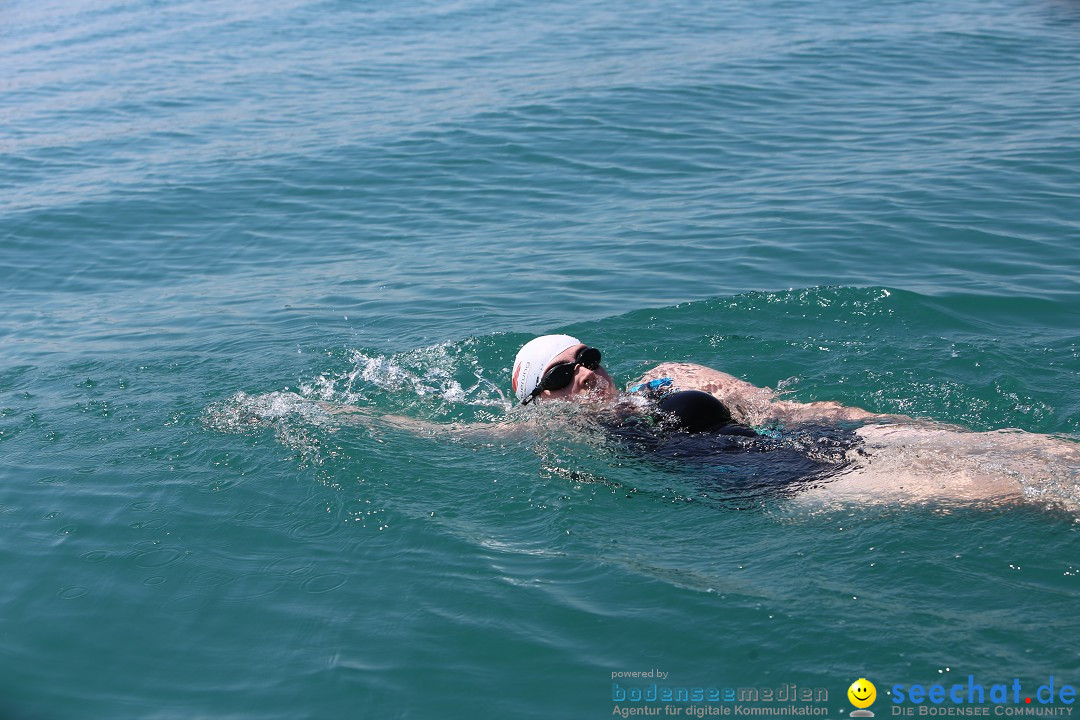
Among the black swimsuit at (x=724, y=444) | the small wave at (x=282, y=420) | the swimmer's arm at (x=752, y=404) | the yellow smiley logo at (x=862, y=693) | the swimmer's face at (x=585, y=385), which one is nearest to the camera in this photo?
the yellow smiley logo at (x=862, y=693)

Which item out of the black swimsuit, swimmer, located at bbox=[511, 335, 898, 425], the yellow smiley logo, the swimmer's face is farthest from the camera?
the swimmer's face

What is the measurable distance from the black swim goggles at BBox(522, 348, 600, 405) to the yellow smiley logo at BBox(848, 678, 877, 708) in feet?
10.5

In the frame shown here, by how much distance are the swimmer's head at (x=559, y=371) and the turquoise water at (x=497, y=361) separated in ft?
1.28

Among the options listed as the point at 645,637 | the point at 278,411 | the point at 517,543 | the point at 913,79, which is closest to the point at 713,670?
the point at 645,637

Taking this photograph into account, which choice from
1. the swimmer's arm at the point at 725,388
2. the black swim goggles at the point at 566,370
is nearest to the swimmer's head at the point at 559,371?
the black swim goggles at the point at 566,370

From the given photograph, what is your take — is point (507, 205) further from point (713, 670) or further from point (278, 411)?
point (713, 670)

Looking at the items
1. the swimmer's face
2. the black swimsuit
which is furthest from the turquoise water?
the swimmer's face

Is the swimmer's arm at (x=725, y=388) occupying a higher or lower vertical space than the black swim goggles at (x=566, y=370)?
lower

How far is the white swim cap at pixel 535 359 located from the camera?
7.28m

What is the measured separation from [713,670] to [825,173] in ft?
35.3

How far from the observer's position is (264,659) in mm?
5125

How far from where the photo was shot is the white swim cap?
7.28 meters

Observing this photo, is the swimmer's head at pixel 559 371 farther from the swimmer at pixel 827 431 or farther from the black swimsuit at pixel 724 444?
the black swimsuit at pixel 724 444

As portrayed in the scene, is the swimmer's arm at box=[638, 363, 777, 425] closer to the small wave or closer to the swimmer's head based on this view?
the swimmer's head
